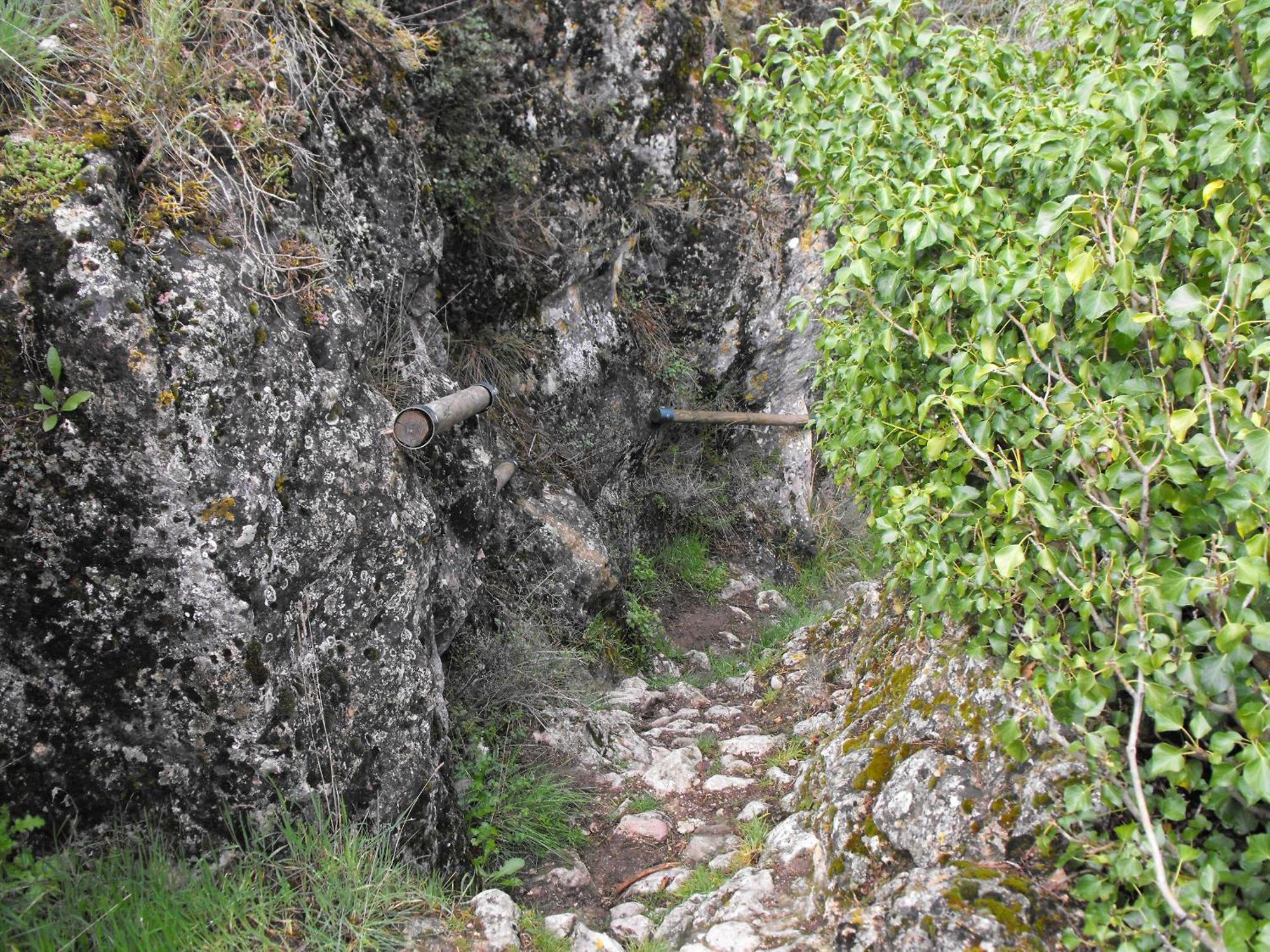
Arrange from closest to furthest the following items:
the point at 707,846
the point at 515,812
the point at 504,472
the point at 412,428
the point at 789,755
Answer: the point at 412,428
the point at 707,846
the point at 515,812
the point at 789,755
the point at 504,472

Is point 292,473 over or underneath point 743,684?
over

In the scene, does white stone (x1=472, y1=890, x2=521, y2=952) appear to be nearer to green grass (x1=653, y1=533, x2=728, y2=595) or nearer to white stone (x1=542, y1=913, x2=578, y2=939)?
white stone (x1=542, y1=913, x2=578, y2=939)

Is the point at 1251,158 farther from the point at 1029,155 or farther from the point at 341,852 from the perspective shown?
the point at 341,852

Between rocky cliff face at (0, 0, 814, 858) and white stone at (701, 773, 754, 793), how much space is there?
4.54ft

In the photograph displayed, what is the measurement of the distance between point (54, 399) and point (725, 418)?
599 cm

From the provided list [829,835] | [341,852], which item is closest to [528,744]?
[341,852]

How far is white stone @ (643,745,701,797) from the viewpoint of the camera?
13.5 ft

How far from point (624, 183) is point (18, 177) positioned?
15.6ft

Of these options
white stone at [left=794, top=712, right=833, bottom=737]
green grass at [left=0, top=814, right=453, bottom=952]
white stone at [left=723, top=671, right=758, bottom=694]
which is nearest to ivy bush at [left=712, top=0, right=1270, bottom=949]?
white stone at [left=794, top=712, right=833, bottom=737]

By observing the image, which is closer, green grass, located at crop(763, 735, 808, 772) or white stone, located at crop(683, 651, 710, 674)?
green grass, located at crop(763, 735, 808, 772)

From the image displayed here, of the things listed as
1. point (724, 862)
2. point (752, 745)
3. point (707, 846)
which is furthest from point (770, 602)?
point (724, 862)

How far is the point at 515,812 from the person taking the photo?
371cm

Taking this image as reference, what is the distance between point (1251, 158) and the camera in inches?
71.6

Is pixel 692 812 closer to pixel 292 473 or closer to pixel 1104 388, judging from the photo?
pixel 292 473
